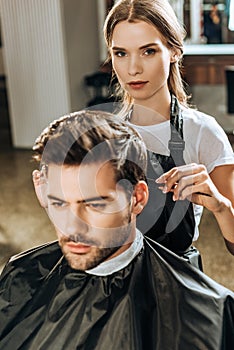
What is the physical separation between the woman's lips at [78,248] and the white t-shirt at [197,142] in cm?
34

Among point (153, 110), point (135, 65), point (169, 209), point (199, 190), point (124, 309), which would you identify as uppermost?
point (135, 65)

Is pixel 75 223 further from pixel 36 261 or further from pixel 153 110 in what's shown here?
pixel 153 110

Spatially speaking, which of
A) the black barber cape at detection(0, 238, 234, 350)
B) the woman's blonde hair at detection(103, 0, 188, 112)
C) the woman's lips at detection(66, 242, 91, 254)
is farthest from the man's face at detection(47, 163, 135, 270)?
the woman's blonde hair at detection(103, 0, 188, 112)

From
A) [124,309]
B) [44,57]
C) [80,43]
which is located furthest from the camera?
[80,43]

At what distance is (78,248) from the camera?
1178mm

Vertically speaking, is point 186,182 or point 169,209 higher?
point 186,182

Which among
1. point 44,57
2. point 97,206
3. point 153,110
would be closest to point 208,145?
point 153,110

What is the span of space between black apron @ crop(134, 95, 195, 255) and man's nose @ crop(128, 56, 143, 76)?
15 centimetres

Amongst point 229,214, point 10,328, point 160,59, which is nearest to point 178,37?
point 160,59

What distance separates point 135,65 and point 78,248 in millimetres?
430

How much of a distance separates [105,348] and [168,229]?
12.5 inches

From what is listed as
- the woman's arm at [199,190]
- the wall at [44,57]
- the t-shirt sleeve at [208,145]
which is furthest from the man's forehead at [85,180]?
the wall at [44,57]

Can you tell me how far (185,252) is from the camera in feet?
4.90

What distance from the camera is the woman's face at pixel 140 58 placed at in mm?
1323
